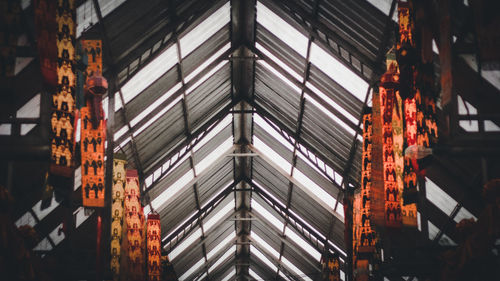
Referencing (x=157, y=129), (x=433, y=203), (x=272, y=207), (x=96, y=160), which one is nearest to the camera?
(x=96, y=160)

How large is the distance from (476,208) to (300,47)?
23.2 ft

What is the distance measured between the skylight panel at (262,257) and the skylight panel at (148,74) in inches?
857

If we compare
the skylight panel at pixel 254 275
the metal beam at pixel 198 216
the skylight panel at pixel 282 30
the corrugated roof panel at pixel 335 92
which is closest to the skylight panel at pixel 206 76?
the skylight panel at pixel 282 30

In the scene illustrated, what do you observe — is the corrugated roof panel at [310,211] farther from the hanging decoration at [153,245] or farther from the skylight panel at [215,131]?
the hanging decoration at [153,245]

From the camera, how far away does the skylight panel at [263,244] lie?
127 ft

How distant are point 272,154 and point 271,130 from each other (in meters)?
1.97

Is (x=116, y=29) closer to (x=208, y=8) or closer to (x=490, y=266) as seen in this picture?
(x=208, y=8)

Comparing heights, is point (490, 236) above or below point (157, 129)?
below

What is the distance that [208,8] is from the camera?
1938cm

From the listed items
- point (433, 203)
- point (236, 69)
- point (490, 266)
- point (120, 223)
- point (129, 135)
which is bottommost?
point (490, 266)

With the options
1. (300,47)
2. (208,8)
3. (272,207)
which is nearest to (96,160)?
(208,8)

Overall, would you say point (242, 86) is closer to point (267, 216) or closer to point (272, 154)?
point (272, 154)

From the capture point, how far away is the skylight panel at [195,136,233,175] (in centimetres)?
2822

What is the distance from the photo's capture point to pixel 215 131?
27.2 meters
